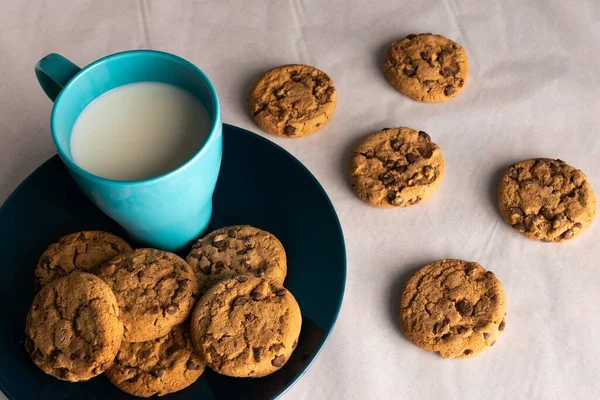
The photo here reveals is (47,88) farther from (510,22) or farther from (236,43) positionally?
(510,22)

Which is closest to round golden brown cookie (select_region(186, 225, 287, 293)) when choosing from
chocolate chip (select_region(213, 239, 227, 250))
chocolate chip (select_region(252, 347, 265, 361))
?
chocolate chip (select_region(213, 239, 227, 250))

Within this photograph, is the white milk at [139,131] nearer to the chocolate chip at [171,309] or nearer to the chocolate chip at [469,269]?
the chocolate chip at [171,309]

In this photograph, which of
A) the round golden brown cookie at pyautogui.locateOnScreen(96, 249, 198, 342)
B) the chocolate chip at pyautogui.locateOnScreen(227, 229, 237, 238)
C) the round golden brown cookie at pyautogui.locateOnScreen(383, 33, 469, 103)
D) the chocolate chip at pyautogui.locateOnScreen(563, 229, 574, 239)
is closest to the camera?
the round golden brown cookie at pyautogui.locateOnScreen(96, 249, 198, 342)

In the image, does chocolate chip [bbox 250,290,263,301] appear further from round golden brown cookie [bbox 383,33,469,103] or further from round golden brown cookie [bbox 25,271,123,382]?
round golden brown cookie [bbox 383,33,469,103]

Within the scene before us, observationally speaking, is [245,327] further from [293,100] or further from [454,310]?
[293,100]

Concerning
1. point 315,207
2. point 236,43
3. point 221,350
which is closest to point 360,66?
point 236,43

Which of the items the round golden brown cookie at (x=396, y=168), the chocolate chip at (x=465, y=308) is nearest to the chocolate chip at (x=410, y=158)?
the round golden brown cookie at (x=396, y=168)
